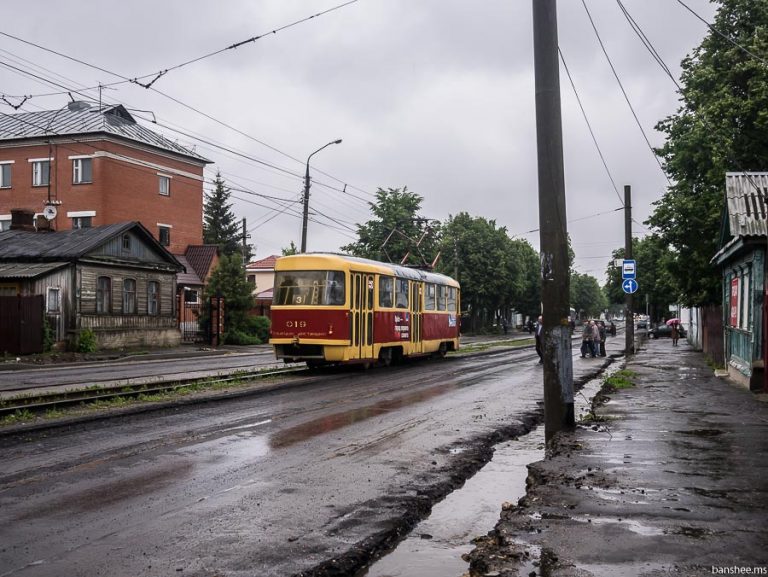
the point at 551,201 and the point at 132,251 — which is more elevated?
the point at 132,251

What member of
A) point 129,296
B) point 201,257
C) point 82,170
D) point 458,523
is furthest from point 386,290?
point 201,257

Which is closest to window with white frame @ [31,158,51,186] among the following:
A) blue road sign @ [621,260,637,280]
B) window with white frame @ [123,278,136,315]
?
window with white frame @ [123,278,136,315]

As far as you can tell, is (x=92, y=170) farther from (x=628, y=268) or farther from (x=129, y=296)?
(x=628, y=268)

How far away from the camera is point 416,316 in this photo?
27.5m

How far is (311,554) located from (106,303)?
108ft

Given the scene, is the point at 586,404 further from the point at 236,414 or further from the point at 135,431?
the point at 135,431

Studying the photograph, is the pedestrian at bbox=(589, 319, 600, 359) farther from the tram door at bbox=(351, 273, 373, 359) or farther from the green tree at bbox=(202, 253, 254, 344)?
the green tree at bbox=(202, 253, 254, 344)

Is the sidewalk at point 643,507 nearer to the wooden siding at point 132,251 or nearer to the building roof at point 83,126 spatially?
the wooden siding at point 132,251

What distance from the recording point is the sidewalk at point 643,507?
484 cm

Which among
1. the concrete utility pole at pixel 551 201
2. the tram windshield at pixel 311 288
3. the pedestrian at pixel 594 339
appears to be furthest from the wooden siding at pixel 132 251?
the concrete utility pole at pixel 551 201

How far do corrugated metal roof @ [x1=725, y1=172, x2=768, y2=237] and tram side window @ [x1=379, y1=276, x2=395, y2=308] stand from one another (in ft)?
33.6

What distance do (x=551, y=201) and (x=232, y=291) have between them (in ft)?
110

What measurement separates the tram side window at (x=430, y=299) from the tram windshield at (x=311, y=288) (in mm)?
7627

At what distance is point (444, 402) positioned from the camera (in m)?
14.9
